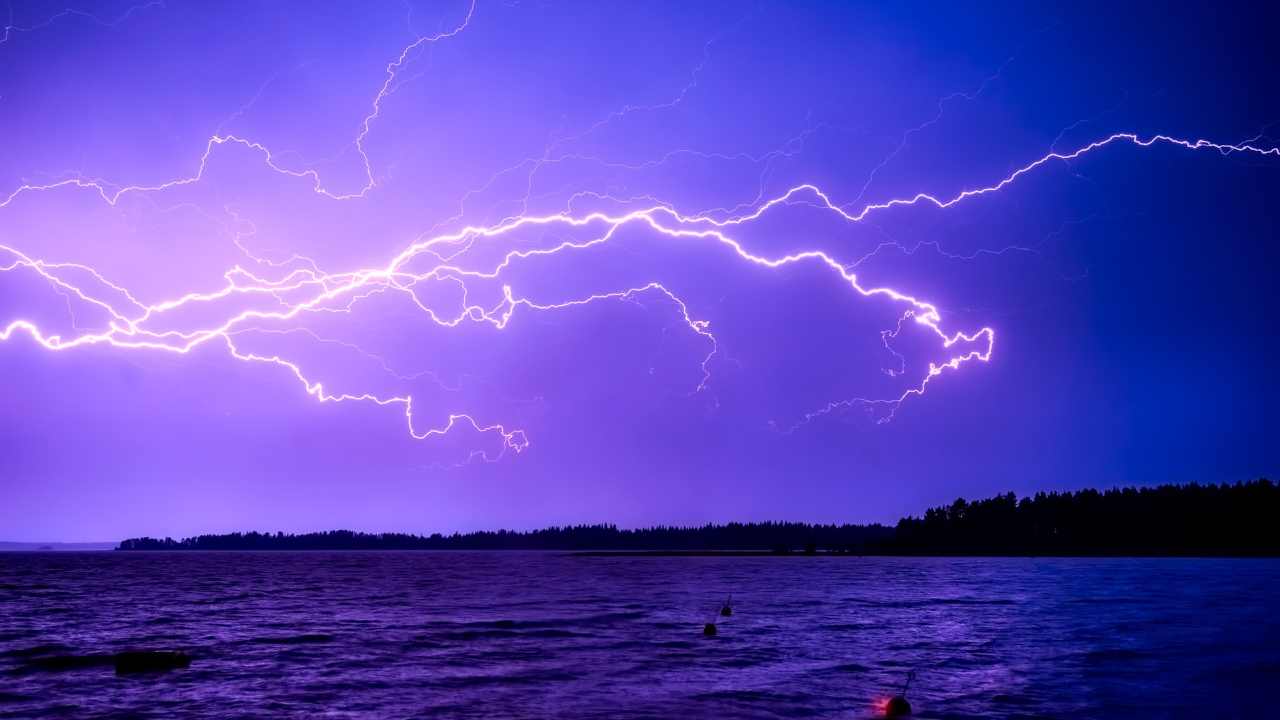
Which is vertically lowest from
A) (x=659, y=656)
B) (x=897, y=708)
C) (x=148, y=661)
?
(x=659, y=656)

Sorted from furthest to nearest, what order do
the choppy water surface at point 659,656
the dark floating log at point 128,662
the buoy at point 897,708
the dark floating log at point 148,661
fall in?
1. the dark floating log at point 128,662
2. the dark floating log at point 148,661
3. the choppy water surface at point 659,656
4. the buoy at point 897,708

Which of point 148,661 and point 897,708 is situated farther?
point 148,661

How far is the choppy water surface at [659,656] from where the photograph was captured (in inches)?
768

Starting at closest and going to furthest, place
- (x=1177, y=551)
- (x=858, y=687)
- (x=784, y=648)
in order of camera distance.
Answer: (x=858, y=687) → (x=784, y=648) → (x=1177, y=551)

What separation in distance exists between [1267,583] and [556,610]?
50.6 m

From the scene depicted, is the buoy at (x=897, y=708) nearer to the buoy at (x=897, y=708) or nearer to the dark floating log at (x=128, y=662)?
the buoy at (x=897, y=708)

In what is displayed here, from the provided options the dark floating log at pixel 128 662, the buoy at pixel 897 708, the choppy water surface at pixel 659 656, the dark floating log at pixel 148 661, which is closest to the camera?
the buoy at pixel 897 708

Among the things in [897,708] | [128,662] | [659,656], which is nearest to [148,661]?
[128,662]

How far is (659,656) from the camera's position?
26.6m

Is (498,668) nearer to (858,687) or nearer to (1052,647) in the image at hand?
(858,687)

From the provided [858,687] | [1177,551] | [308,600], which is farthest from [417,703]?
[1177,551]

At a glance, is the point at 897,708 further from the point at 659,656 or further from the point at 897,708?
the point at 659,656

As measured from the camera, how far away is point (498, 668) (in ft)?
79.9

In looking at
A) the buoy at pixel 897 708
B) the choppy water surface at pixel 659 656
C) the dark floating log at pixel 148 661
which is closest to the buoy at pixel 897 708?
the buoy at pixel 897 708
